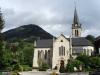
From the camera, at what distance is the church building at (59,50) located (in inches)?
4537

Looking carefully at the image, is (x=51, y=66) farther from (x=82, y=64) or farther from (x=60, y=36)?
(x=82, y=64)

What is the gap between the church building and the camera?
115250mm

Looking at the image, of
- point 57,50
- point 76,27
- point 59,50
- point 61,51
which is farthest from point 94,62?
point 76,27

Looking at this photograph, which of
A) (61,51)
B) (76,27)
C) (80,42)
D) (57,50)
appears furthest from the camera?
(76,27)

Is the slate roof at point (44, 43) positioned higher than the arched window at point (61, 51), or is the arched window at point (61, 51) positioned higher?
the slate roof at point (44, 43)

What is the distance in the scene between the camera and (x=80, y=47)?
→ 11812 centimetres

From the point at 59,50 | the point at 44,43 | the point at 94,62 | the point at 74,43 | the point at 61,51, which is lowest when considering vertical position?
the point at 94,62

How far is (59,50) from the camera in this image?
116125 mm

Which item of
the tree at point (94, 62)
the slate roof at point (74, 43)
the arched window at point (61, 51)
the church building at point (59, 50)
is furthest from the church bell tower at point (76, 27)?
the tree at point (94, 62)

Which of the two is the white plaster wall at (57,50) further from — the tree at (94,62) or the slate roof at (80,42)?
the tree at (94,62)

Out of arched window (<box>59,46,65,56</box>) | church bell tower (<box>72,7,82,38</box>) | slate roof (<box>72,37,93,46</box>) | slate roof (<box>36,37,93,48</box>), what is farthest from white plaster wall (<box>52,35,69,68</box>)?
church bell tower (<box>72,7,82,38</box>)

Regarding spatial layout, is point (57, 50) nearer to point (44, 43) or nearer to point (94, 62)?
point (44, 43)

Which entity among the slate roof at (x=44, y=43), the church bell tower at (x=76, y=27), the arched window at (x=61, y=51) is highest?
the church bell tower at (x=76, y=27)

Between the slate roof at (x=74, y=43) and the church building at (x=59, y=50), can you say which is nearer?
the church building at (x=59, y=50)
